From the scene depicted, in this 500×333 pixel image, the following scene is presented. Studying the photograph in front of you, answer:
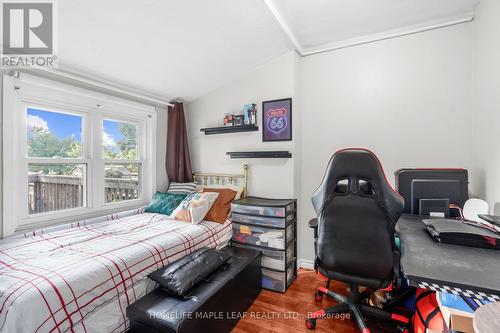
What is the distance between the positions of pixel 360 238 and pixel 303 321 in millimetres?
875

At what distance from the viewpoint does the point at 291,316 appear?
1.91 m

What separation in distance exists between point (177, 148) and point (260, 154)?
1250mm

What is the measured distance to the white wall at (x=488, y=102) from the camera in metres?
1.65

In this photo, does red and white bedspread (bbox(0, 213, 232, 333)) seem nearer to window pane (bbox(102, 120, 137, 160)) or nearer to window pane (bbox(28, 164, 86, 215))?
window pane (bbox(28, 164, 86, 215))

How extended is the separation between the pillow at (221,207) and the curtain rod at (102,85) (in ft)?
4.65

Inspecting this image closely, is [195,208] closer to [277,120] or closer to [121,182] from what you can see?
[121,182]

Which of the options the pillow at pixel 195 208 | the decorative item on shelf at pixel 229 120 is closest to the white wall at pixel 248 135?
the decorative item on shelf at pixel 229 120

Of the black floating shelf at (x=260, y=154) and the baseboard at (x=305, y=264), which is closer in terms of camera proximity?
the black floating shelf at (x=260, y=154)

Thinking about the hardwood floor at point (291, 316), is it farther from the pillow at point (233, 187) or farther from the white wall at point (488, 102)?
the white wall at point (488, 102)

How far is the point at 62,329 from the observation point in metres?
1.16

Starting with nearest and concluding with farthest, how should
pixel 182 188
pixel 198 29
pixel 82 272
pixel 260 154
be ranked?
pixel 82 272 → pixel 198 29 → pixel 260 154 → pixel 182 188

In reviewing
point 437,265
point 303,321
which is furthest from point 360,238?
point 303,321

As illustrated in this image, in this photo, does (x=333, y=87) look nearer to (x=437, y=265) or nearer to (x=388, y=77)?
(x=388, y=77)

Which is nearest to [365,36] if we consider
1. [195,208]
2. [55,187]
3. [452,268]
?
[452,268]
